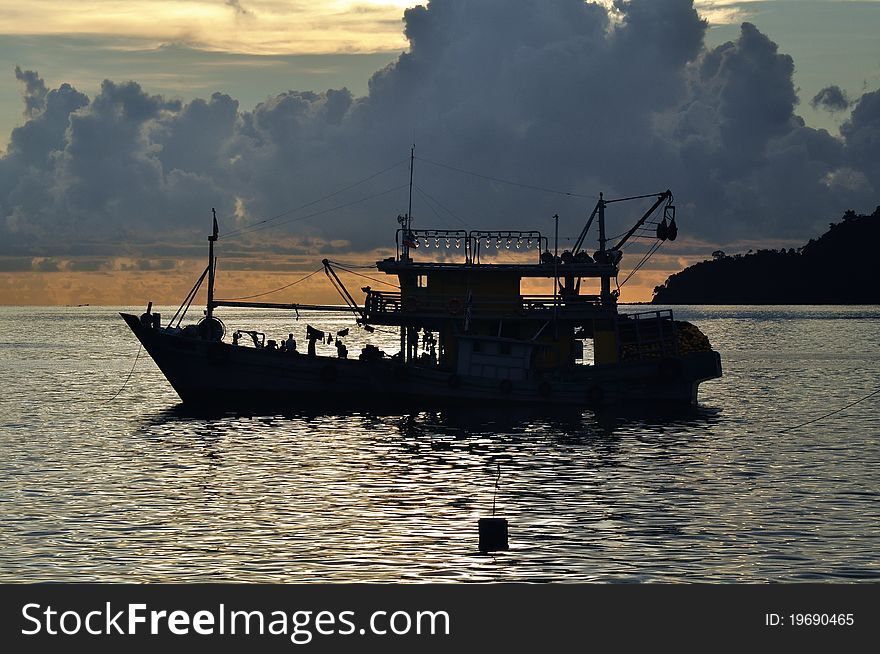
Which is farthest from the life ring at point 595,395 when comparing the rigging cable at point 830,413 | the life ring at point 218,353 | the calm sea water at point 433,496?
the life ring at point 218,353

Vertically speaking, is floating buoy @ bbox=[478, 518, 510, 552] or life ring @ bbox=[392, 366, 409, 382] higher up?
life ring @ bbox=[392, 366, 409, 382]

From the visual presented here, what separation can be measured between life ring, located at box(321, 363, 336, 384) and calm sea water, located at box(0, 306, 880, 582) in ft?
7.12

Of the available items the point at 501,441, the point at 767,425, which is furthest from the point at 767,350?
the point at 501,441

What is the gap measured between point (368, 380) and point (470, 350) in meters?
5.41

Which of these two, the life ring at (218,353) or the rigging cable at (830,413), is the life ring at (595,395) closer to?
the rigging cable at (830,413)

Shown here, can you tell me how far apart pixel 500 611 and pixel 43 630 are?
7.83 m

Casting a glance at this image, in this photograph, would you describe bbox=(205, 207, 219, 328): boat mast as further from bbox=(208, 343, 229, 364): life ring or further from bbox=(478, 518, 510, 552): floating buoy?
bbox=(478, 518, 510, 552): floating buoy

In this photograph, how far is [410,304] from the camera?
59.6m

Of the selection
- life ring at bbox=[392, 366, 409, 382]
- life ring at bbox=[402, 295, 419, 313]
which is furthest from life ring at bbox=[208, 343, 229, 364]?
life ring at bbox=[402, 295, 419, 313]

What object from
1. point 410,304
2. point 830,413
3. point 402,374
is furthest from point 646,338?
point 402,374

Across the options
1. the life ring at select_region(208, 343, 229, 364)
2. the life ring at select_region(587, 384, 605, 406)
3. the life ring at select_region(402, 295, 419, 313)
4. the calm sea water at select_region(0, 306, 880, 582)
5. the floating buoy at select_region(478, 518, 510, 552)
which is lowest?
the calm sea water at select_region(0, 306, 880, 582)

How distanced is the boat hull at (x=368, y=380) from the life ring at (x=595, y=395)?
5 cm

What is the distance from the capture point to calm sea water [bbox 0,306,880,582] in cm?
2573

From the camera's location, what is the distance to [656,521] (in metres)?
30.5
